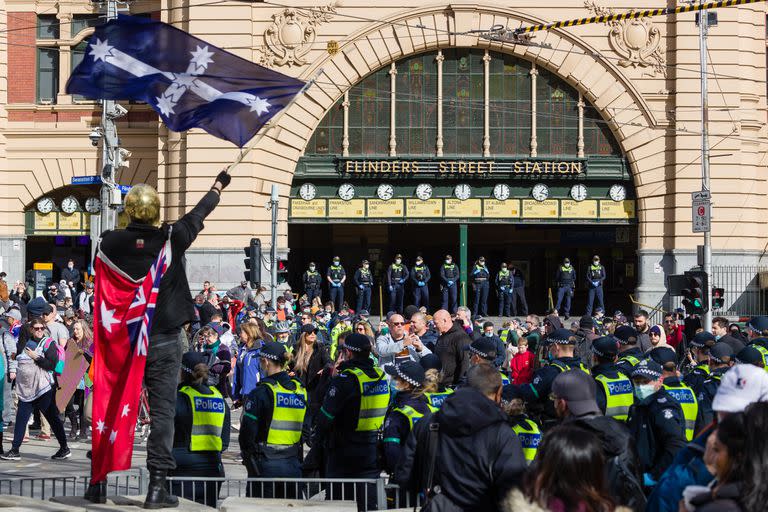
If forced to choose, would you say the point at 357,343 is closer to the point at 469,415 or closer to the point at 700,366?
the point at 469,415

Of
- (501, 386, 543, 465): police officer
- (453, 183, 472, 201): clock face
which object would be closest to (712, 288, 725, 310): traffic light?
(453, 183, 472, 201): clock face

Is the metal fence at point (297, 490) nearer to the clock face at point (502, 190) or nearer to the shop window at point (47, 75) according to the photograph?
the clock face at point (502, 190)

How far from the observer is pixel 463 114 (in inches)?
1481

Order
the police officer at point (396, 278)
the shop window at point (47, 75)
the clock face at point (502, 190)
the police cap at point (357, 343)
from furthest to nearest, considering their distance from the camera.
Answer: the shop window at point (47, 75)
the clock face at point (502, 190)
the police officer at point (396, 278)
the police cap at point (357, 343)

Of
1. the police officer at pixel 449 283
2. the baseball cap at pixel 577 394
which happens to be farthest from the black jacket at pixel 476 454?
the police officer at pixel 449 283

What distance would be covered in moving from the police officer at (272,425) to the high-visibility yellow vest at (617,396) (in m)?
2.59

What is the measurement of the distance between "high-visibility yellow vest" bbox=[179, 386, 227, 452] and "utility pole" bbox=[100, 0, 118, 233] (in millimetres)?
13295

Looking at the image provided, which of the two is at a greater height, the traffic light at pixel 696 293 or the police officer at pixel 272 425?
the traffic light at pixel 696 293

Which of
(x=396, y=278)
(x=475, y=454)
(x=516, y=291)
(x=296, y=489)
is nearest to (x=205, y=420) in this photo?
(x=296, y=489)

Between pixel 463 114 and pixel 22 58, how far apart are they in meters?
13.7

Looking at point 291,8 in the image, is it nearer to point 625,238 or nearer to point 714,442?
point 625,238

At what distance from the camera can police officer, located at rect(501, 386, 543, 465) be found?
341 inches

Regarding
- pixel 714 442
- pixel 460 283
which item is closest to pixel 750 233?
pixel 460 283

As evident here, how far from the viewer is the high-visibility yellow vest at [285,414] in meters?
10.3
